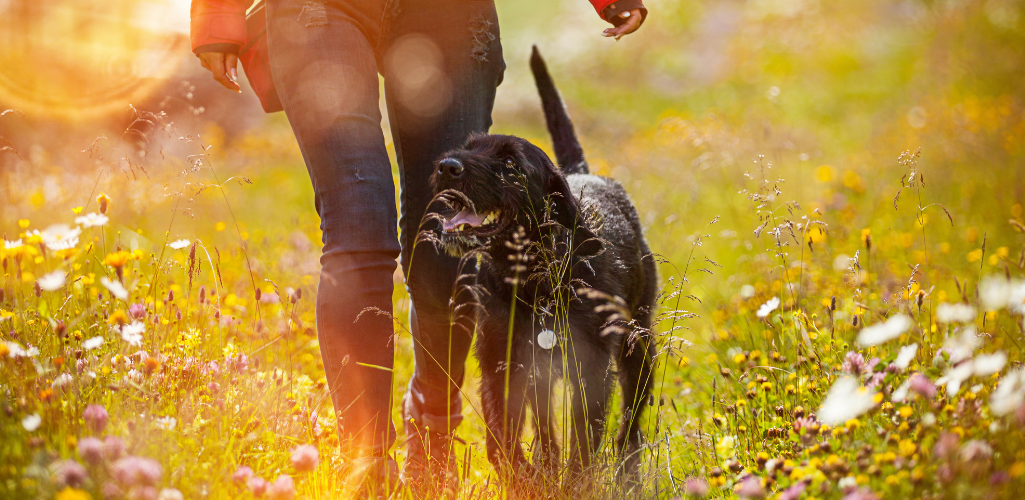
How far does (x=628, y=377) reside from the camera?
9.77 ft

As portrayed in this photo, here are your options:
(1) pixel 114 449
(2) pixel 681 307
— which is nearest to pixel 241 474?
(1) pixel 114 449

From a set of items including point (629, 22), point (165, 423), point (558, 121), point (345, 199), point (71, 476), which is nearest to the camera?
point (71, 476)

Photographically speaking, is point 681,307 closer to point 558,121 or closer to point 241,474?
point 558,121

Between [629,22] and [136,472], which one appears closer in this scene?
[136,472]

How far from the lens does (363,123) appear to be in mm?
1900

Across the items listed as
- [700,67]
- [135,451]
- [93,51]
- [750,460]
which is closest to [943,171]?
[750,460]

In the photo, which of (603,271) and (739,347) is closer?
(603,271)

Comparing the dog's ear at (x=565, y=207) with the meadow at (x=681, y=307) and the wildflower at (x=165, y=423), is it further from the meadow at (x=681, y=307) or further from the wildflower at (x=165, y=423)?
the wildflower at (x=165, y=423)

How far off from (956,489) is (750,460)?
0.85m

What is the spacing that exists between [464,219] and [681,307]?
2.40 m

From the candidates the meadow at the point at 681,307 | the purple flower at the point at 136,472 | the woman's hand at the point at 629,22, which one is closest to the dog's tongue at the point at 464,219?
the meadow at the point at 681,307

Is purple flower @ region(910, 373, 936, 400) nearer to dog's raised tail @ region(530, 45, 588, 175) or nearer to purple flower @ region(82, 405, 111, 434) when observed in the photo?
purple flower @ region(82, 405, 111, 434)

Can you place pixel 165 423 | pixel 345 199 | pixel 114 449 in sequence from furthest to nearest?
pixel 345 199, pixel 165 423, pixel 114 449

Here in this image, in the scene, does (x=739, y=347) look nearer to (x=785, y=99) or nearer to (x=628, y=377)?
(x=628, y=377)
